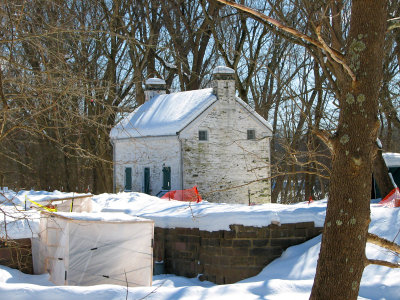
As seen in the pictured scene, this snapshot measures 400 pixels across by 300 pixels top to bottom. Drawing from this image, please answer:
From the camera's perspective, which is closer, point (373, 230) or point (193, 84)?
point (373, 230)

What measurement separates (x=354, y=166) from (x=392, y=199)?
1088 centimetres

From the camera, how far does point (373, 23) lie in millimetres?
4676

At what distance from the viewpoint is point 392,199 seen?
577 inches

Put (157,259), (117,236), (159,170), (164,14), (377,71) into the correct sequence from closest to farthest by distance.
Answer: (377,71) → (117,236) → (157,259) → (159,170) → (164,14)

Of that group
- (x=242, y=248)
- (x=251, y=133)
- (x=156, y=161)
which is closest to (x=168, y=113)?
(x=156, y=161)

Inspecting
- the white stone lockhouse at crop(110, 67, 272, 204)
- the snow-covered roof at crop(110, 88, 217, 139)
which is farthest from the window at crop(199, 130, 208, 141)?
the snow-covered roof at crop(110, 88, 217, 139)

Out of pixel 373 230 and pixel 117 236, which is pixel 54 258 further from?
pixel 373 230

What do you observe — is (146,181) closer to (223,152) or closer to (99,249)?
(223,152)

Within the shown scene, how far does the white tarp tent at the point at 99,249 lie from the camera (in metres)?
10.4

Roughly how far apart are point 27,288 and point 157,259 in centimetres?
735

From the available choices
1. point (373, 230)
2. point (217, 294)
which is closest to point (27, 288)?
point (217, 294)

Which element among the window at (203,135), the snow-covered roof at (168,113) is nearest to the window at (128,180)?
the snow-covered roof at (168,113)

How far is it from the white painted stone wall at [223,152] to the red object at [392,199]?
925 cm

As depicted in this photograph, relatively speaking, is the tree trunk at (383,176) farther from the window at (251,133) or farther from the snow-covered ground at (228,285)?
the window at (251,133)
